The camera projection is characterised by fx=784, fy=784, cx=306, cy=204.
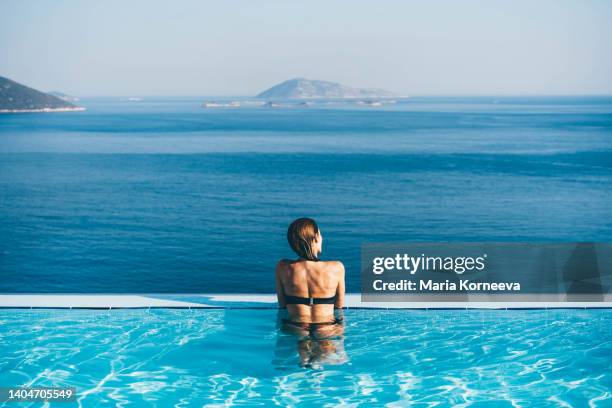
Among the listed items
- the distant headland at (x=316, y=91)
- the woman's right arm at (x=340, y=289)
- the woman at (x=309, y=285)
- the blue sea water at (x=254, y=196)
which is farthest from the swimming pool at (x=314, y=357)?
the distant headland at (x=316, y=91)

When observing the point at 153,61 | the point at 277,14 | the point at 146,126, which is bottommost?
the point at 146,126

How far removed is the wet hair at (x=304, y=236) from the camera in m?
5.35

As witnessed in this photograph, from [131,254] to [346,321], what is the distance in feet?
51.4

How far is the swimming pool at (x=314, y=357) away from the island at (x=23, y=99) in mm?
86384

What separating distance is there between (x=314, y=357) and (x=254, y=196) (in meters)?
31.0

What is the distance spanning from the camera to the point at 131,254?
21531 millimetres

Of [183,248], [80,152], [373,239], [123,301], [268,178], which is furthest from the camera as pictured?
[80,152]

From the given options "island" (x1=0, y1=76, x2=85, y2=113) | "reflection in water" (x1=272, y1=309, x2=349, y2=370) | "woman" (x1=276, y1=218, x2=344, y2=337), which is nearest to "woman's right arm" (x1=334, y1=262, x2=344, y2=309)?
"woman" (x1=276, y1=218, x2=344, y2=337)

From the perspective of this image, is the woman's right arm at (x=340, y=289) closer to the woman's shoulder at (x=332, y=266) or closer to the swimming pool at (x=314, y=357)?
the woman's shoulder at (x=332, y=266)

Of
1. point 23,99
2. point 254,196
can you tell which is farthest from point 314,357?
point 23,99

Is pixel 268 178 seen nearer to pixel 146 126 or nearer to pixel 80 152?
pixel 80 152

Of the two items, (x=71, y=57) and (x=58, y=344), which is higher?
(x=71, y=57)

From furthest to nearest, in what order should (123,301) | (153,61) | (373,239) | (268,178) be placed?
1. (153,61)
2. (268,178)
3. (373,239)
4. (123,301)

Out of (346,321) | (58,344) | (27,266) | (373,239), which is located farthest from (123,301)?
(373,239)
